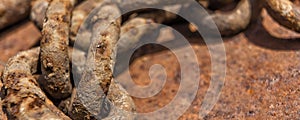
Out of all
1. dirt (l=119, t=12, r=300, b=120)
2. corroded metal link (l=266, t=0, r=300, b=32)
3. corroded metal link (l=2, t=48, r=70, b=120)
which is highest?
corroded metal link (l=2, t=48, r=70, b=120)

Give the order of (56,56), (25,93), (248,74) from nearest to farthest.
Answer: (25,93), (56,56), (248,74)

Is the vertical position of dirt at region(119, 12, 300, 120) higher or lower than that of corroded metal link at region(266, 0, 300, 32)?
lower

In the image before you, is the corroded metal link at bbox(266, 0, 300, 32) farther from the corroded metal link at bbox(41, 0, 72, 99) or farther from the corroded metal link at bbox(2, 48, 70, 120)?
the corroded metal link at bbox(2, 48, 70, 120)

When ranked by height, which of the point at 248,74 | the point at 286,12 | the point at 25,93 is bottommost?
the point at 248,74

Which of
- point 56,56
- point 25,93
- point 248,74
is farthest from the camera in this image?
point 248,74

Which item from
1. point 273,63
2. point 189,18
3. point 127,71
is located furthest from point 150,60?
point 273,63

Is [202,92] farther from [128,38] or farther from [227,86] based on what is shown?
Result: [128,38]

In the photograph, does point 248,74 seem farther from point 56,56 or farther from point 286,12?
point 56,56

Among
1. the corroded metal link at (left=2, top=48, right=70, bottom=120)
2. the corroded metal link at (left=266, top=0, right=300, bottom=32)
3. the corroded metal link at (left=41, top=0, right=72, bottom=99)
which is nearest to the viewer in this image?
the corroded metal link at (left=2, top=48, right=70, bottom=120)

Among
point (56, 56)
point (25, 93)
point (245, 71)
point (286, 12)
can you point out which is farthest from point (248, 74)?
point (25, 93)

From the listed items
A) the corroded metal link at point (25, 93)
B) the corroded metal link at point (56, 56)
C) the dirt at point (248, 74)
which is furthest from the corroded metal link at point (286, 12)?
the corroded metal link at point (25, 93)

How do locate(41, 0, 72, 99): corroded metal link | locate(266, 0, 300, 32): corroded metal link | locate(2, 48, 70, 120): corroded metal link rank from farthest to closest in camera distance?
locate(266, 0, 300, 32): corroded metal link → locate(41, 0, 72, 99): corroded metal link → locate(2, 48, 70, 120): corroded metal link

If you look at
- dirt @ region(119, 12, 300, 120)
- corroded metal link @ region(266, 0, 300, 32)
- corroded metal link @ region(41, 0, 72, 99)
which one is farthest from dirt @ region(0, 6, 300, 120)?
corroded metal link @ region(41, 0, 72, 99)
